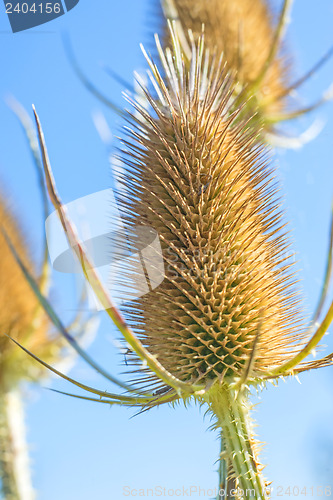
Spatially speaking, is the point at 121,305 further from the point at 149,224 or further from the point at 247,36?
the point at 247,36

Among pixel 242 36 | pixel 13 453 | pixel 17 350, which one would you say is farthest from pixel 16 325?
pixel 242 36

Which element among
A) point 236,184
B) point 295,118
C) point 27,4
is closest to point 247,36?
point 295,118

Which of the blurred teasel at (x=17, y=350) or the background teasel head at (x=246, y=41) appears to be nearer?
the blurred teasel at (x=17, y=350)

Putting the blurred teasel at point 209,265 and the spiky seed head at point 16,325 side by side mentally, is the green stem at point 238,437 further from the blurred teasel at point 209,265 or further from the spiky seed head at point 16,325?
the spiky seed head at point 16,325

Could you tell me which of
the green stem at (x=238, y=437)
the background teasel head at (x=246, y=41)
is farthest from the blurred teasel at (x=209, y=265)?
the background teasel head at (x=246, y=41)

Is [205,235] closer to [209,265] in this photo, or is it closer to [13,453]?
[209,265]

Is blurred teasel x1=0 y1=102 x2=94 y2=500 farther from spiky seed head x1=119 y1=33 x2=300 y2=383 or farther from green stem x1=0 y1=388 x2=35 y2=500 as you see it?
spiky seed head x1=119 y1=33 x2=300 y2=383

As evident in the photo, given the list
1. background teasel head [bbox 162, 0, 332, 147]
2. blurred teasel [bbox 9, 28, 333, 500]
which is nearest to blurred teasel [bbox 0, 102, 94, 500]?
blurred teasel [bbox 9, 28, 333, 500]
